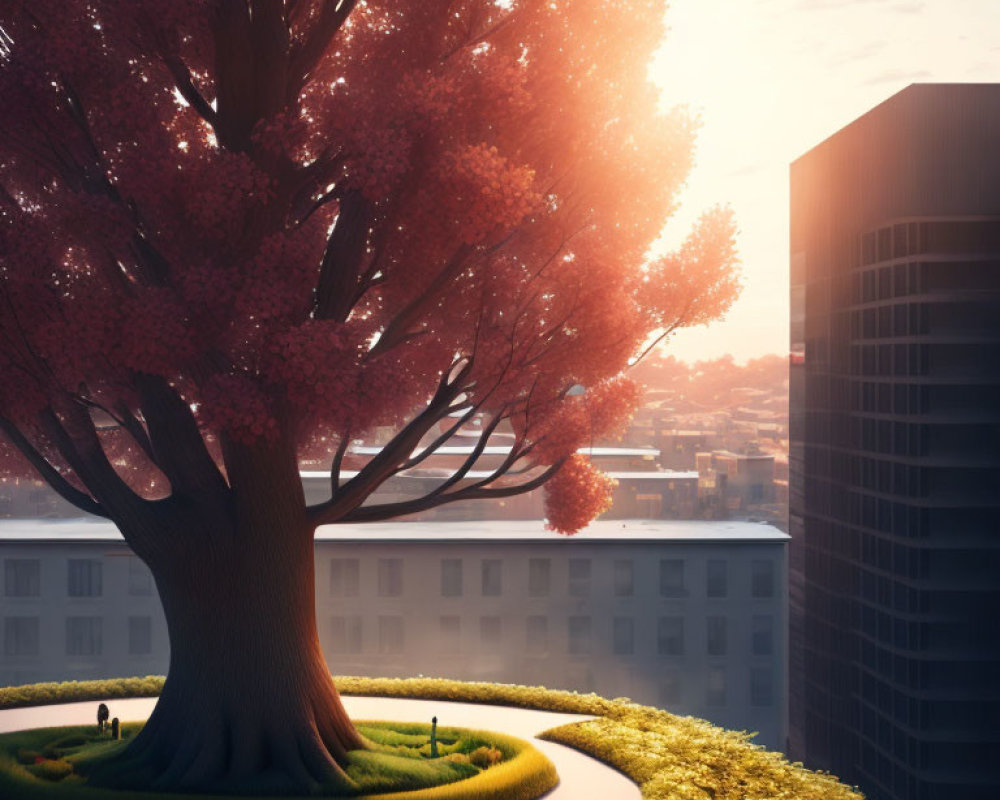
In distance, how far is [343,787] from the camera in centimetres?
1686

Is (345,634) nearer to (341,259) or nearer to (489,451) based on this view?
(489,451)

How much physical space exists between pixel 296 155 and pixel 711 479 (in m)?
63.1

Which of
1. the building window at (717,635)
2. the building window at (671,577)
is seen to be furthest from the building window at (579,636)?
the building window at (717,635)

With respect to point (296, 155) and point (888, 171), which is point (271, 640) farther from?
point (888, 171)

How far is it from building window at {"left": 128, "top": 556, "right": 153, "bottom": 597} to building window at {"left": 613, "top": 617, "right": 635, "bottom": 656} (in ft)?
71.4

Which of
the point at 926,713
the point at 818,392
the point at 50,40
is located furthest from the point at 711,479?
the point at 50,40

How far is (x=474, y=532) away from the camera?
58.8 meters

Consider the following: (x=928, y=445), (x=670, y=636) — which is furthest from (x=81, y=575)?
(x=928, y=445)

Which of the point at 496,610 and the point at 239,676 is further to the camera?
the point at 496,610

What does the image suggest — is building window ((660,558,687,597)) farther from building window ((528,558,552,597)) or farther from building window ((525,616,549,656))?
building window ((525,616,549,656))

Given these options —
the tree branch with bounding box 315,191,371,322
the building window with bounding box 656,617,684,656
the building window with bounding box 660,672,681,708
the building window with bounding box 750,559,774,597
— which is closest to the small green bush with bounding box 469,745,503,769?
the tree branch with bounding box 315,191,371,322

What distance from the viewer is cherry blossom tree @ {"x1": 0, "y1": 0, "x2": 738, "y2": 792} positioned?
15.9m

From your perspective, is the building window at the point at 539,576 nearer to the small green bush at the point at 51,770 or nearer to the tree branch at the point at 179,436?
the small green bush at the point at 51,770

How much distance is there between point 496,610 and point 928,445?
86.1 ft
